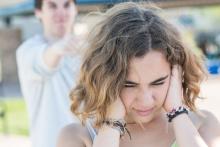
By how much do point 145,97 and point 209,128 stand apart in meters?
0.30

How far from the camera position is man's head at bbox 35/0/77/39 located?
3.16m

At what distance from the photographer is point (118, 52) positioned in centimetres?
189

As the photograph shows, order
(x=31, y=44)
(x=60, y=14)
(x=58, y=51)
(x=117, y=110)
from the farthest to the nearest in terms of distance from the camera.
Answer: (x=60, y=14)
(x=31, y=44)
(x=58, y=51)
(x=117, y=110)

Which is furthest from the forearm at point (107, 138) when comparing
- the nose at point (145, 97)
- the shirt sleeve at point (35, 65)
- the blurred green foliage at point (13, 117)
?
the blurred green foliage at point (13, 117)

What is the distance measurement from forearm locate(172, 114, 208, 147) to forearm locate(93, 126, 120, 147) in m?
0.19

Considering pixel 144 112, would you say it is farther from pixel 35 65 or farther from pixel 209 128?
pixel 35 65

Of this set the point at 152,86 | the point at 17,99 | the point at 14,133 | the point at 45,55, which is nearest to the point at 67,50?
the point at 45,55

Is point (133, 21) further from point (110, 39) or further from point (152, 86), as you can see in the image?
point (152, 86)

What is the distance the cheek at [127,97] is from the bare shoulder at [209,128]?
0.90 feet

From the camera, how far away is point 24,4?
1304 cm

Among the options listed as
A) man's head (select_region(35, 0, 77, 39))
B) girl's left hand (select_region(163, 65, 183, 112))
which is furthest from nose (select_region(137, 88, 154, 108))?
man's head (select_region(35, 0, 77, 39))

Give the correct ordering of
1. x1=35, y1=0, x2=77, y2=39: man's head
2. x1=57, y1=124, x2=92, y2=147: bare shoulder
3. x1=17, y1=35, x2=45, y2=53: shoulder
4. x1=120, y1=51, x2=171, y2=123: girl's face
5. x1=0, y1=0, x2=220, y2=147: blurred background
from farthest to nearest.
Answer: x1=0, y1=0, x2=220, y2=147: blurred background < x1=35, y1=0, x2=77, y2=39: man's head < x1=17, y1=35, x2=45, y2=53: shoulder < x1=57, y1=124, x2=92, y2=147: bare shoulder < x1=120, y1=51, x2=171, y2=123: girl's face

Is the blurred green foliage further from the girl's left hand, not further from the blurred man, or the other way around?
the girl's left hand

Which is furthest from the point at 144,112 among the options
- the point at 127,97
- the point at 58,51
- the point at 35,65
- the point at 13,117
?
the point at 13,117
